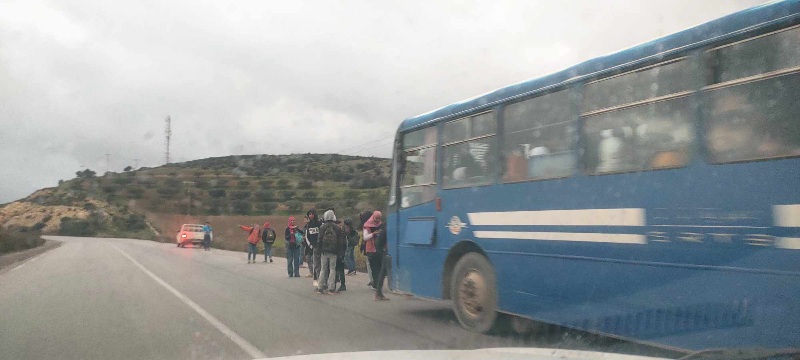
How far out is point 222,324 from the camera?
8797mm

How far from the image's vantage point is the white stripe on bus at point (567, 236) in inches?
226

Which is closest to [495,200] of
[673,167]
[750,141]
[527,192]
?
[527,192]

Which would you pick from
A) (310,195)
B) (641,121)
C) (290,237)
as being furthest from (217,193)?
(641,121)

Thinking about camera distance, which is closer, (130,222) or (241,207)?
(241,207)

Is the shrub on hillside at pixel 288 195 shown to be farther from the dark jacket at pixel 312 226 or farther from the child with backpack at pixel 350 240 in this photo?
the dark jacket at pixel 312 226

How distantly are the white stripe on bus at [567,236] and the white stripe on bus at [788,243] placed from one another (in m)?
1.19

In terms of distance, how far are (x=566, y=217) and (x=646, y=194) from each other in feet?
3.37

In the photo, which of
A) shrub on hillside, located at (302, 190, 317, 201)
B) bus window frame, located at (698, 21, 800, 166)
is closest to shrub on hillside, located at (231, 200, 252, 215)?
shrub on hillside, located at (302, 190, 317, 201)

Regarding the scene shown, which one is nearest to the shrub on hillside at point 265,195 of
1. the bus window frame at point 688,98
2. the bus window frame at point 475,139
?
the bus window frame at point 475,139

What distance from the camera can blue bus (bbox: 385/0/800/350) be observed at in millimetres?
4656

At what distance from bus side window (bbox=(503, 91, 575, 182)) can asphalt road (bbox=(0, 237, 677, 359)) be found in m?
1.92

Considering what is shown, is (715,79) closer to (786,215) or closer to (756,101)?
(756,101)

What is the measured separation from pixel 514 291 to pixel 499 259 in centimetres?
42

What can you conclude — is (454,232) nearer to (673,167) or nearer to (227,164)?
(673,167)
